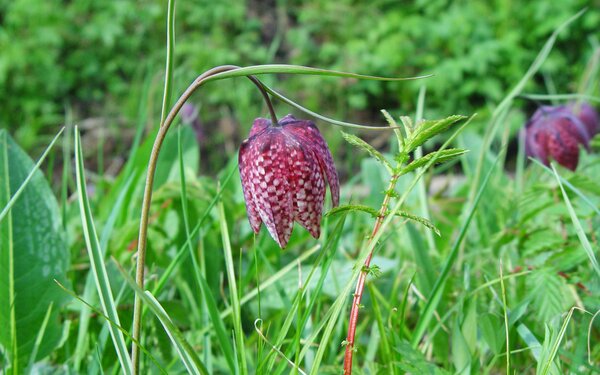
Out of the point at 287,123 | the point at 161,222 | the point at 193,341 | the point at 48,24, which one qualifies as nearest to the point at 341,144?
the point at 48,24

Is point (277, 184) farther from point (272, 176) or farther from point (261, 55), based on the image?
point (261, 55)

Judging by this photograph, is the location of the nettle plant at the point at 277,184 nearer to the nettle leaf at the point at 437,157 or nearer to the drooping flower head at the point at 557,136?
the nettle leaf at the point at 437,157

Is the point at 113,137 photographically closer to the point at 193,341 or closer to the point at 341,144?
the point at 341,144

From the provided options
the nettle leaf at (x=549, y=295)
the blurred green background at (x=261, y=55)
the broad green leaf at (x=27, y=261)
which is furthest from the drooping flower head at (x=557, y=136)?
the blurred green background at (x=261, y=55)

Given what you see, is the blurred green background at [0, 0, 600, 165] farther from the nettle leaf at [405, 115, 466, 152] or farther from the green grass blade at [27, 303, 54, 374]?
the nettle leaf at [405, 115, 466, 152]

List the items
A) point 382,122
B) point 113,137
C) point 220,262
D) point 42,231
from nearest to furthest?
point 42,231, point 220,262, point 113,137, point 382,122
